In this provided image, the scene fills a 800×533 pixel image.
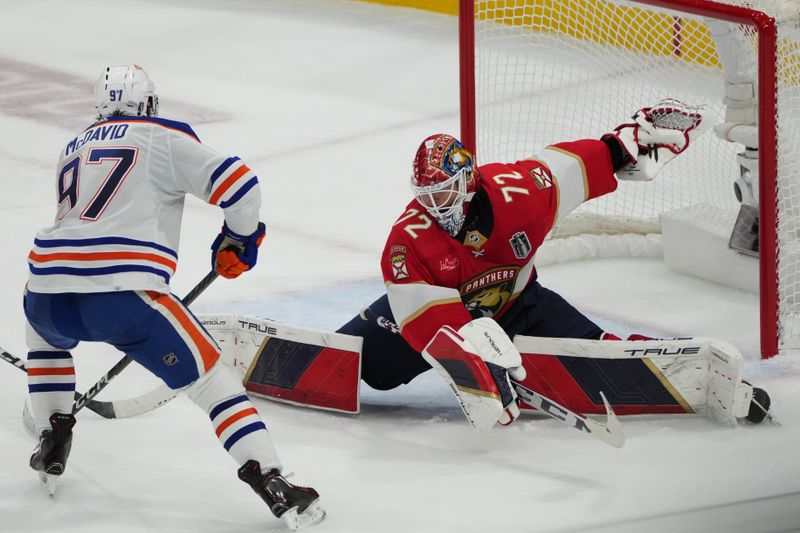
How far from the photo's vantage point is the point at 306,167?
588cm

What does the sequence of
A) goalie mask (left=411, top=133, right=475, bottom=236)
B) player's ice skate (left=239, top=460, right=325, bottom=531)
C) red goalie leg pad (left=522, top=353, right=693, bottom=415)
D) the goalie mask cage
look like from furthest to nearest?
the goalie mask cage, red goalie leg pad (left=522, top=353, right=693, bottom=415), goalie mask (left=411, top=133, right=475, bottom=236), player's ice skate (left=239, top=460, right=325, bottom=531)

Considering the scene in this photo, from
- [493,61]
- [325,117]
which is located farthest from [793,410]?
[325,117]

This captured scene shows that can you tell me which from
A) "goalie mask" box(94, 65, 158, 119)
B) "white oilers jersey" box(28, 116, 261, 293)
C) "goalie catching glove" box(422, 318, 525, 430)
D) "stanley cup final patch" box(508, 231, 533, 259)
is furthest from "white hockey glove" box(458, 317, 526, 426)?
"goalie mask" box(94, 65, 158, 119)

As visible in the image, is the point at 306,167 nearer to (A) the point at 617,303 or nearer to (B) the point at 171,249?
(A) the point at 617,303

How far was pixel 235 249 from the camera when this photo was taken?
3.13m

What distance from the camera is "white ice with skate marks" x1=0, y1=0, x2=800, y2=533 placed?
3.11 metres

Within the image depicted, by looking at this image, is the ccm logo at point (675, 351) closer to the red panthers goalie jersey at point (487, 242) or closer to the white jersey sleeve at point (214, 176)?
the red panthers goalie jersey at point (487, 242)

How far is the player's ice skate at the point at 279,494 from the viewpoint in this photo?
9.72 feet

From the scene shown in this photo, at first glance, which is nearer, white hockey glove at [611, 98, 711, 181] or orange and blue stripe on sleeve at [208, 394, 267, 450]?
orange and blue stripe on sleeve at [208, 394, 267, 450]

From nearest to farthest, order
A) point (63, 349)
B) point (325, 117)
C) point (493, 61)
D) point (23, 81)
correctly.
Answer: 1. point (63, 349)
2. point (493, 61)
3. point (325, 117)
4. point (23, 81)

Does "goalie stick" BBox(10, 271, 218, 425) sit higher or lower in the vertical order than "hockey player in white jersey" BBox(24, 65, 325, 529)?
lower

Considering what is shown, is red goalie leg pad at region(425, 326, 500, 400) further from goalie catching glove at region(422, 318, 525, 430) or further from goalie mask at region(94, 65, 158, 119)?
goalie mask at region(94, 65, 158, 119)

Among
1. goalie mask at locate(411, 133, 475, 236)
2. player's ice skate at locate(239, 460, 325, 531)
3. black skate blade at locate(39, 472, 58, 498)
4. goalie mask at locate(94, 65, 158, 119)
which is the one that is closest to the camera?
player's ice skate at locate(239, 460, 325, 531)

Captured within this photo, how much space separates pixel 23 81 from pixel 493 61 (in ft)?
10.4
